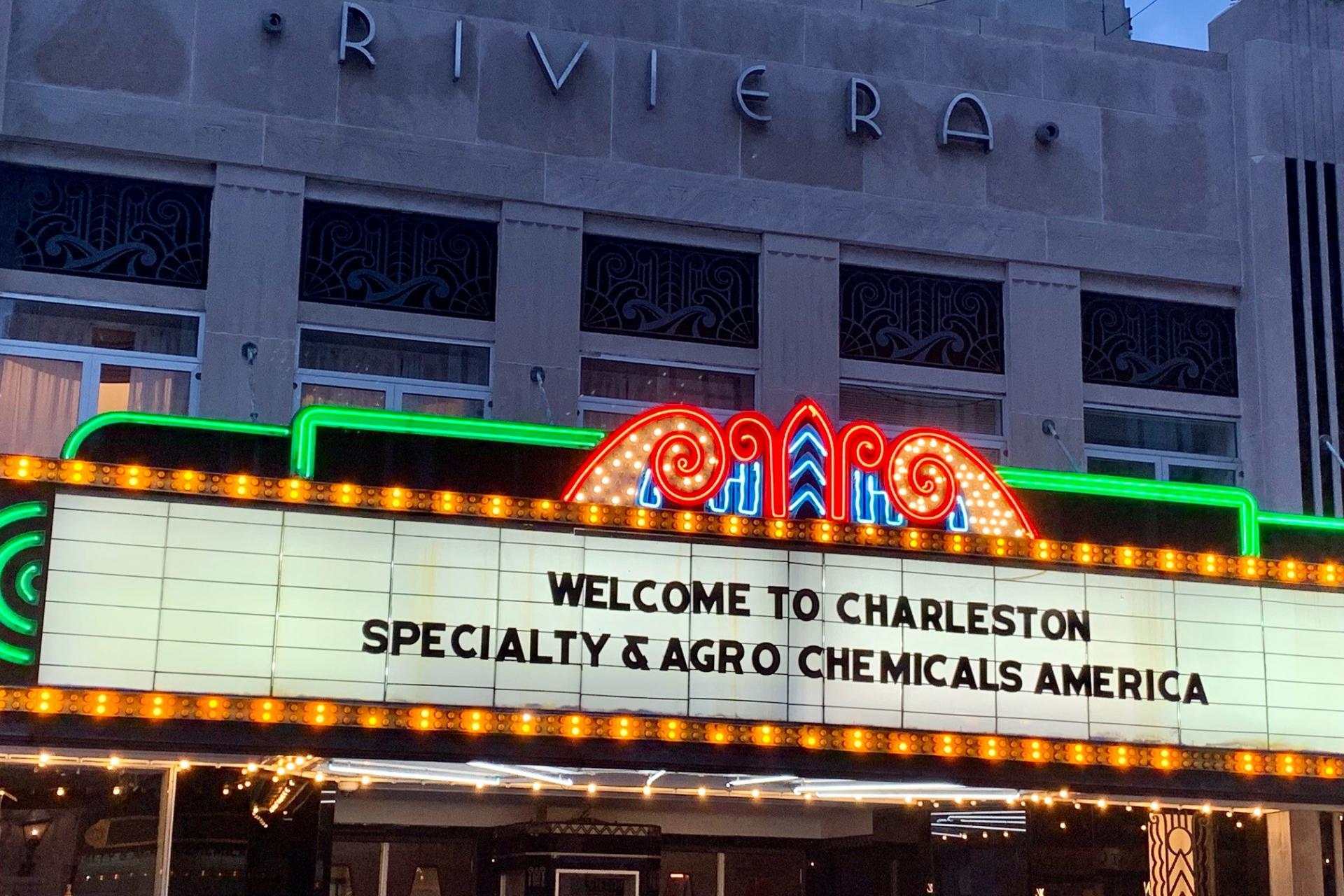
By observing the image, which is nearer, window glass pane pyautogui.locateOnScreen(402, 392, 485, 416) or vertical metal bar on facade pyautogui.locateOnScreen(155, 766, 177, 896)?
vertical metal bar on facade pyautogui.locateOnScreen(155, 766, 177, 896)

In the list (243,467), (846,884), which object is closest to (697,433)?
(243,467)

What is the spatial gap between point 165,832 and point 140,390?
13.0 ft

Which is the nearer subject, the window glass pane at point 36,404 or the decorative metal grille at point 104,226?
the window glass pane at point 36,404

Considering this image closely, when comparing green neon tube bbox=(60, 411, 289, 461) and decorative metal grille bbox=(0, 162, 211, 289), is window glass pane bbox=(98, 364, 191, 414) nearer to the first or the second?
decorative metal grille bbox=(0, 162, 211, 289)

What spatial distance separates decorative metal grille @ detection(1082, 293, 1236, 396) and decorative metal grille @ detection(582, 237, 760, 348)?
3.55m

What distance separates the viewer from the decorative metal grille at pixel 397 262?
16.7 meters

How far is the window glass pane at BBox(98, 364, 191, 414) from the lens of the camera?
633 inches

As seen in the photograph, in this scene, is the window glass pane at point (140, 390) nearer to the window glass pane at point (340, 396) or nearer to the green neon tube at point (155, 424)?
the window glass pane at point (340, 396)

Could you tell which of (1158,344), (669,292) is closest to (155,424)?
(669,292)

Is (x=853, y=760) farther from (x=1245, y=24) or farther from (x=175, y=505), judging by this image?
(x=1245, y=24)

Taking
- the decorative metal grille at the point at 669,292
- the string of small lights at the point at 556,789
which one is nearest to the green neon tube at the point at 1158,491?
the string of small lights at the point at 556,789

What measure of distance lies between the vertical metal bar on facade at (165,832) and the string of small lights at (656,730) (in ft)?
8.64

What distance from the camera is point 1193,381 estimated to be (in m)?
18.7

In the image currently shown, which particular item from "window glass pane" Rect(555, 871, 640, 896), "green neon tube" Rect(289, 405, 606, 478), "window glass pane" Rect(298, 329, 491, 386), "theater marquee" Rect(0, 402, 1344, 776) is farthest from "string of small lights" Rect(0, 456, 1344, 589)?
"window glass pane" Rect(555, 871, 640, 896)
